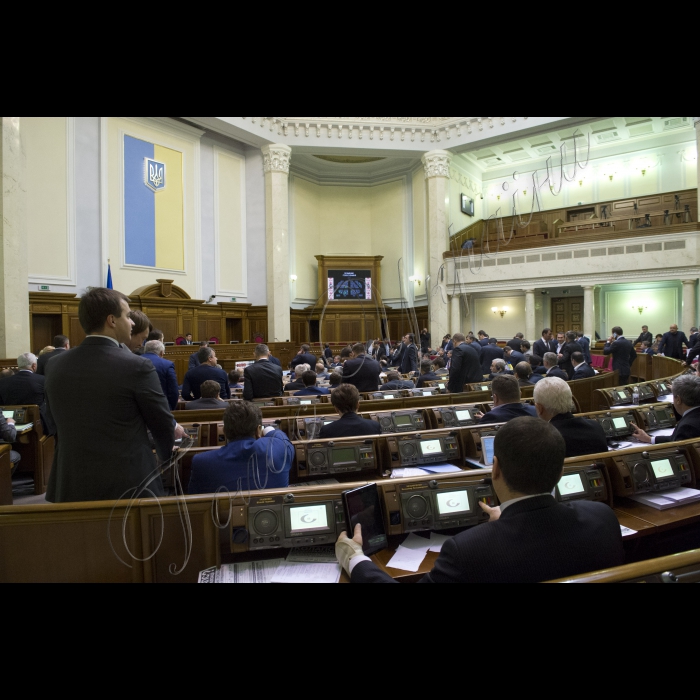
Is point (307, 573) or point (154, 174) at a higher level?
point (154, 174)

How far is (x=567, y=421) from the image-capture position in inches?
104

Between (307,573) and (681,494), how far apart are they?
1.95 meters

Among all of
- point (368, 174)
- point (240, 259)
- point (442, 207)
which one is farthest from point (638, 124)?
point (240, 259)

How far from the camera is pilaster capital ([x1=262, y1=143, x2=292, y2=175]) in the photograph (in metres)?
14.4

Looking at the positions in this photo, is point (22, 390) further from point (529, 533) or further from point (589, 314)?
point (589, 314)

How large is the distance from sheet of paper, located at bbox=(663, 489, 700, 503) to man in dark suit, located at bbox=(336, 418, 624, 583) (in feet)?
4.00

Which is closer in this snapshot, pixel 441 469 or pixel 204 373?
pixel 441 469

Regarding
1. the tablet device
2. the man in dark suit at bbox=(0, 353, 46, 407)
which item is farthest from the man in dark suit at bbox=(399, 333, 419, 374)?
the tablet device

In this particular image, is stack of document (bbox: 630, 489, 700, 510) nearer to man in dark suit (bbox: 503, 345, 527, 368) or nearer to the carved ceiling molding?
man in dark suit (bbox: 503, 345, 527, 368)

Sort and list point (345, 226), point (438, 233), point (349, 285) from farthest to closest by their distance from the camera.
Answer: point (345, 226)
point (349, 285)
point (438, 233)

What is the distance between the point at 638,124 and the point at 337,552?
17.9 meters

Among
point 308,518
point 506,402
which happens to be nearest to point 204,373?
point 506,402

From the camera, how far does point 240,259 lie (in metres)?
14.9
